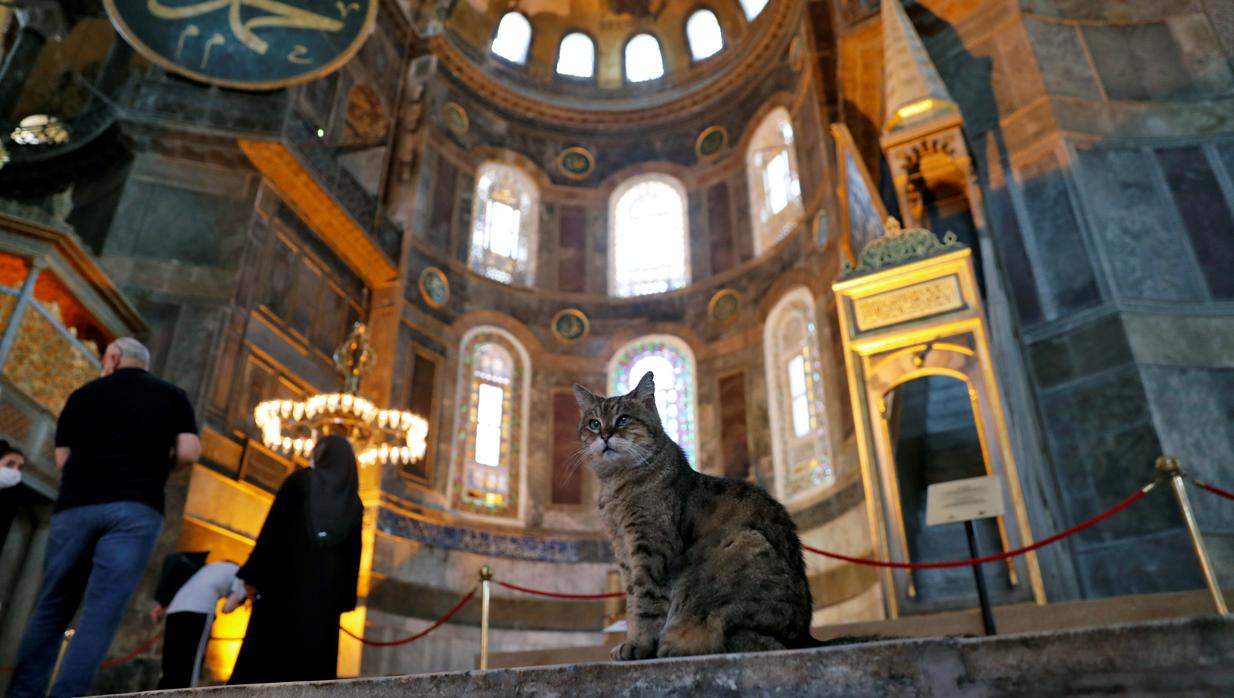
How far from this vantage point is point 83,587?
3340 millimetres

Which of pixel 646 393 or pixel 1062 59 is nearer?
pixel 646 393

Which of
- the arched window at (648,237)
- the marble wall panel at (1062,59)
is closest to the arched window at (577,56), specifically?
the arched window at (648,237)

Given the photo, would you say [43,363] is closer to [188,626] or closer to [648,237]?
[188,626]

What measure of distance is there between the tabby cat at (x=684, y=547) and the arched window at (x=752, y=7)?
16.7 m

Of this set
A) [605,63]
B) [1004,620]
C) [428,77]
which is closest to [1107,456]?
[1004,620]

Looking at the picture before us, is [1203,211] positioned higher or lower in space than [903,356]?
higher

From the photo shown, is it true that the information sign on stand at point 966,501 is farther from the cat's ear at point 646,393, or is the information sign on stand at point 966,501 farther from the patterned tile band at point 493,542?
the patterned tile band at point 493,542

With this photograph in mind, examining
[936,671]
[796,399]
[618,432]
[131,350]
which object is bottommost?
[936,671]

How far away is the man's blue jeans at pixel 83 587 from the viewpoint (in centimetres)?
316

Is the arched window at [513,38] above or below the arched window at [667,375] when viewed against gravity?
above

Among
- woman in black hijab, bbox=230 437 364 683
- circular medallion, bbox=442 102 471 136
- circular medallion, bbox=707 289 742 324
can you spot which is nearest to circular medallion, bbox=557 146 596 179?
circular medallion, bbox=442 102 471 136

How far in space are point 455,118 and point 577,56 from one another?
4.03 meters

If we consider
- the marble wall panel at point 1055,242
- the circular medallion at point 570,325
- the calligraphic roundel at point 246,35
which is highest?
the calligraphic roundel at point 246,35

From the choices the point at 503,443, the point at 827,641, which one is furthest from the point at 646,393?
the point at 503,443
